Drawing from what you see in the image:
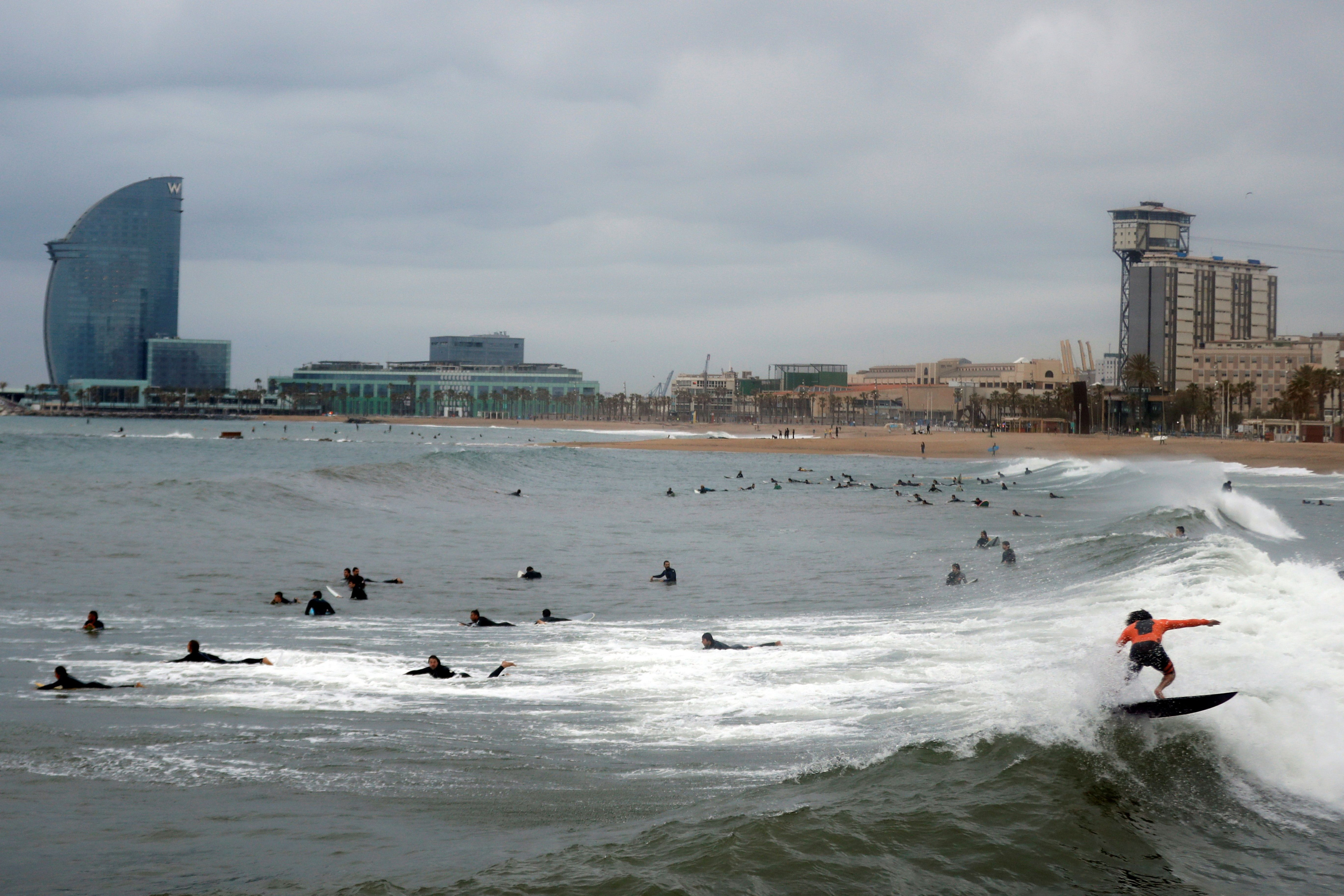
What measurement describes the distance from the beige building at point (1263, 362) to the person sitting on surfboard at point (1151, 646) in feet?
616

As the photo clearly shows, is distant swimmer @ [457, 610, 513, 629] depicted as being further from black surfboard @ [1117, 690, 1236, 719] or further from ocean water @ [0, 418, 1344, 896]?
black surfboard @ [1117, 690, 1236, 719]

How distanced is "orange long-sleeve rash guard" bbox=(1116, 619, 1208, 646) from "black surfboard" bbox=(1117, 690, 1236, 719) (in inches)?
26.0

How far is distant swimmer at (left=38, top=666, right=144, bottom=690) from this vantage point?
14664 millimetres

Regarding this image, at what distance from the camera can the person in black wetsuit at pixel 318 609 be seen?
70.5 ft

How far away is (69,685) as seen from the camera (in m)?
14.7

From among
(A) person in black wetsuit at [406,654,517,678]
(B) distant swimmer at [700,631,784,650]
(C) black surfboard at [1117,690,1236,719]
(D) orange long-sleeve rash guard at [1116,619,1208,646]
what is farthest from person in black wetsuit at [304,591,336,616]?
(C) black surfboard at [1117,690,1236,719]

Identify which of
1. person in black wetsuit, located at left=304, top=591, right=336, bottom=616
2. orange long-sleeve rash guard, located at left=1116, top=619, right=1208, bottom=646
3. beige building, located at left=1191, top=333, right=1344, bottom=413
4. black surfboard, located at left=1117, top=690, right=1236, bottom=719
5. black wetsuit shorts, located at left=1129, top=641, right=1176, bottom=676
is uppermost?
beige building, located at left=1191, top=333, right=1344, bottom=413

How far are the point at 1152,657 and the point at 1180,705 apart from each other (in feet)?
2.02

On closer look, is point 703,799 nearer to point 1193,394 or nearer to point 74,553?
point 74,553

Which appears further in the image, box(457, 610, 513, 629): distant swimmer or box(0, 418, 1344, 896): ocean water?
box(457, 610, 513, 629): distant swimmer

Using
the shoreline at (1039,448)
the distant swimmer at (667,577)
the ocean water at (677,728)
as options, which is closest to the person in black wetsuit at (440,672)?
the ocean water at (677,728)

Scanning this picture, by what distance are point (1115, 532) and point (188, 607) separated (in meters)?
25.9

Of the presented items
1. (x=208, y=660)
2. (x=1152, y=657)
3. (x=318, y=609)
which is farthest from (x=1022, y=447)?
(x=208, y=660)

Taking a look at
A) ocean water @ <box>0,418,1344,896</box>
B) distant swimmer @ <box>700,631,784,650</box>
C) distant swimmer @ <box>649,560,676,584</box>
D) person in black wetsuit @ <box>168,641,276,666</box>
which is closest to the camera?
ocean water @ <box>0,418,1344,896</box>
